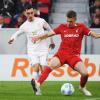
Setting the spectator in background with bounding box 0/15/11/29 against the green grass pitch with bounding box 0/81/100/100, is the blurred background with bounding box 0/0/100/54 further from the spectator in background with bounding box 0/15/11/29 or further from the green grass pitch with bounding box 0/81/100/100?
the green grass pitch with bounding box 0/81/100/100

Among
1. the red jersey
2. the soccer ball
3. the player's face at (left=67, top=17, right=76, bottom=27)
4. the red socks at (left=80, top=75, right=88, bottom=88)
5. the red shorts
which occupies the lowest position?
the soccer ball

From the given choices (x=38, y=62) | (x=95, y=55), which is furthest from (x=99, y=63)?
(x=38, y=62)

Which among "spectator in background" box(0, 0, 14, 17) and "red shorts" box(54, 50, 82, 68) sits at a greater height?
"red shorts" box(54, 50, 82, 68)

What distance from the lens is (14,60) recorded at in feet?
A: 70.9

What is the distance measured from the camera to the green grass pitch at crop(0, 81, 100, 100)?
15463 mm

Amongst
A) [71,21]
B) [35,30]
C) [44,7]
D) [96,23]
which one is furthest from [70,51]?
[44,7]

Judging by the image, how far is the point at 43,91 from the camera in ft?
57.2

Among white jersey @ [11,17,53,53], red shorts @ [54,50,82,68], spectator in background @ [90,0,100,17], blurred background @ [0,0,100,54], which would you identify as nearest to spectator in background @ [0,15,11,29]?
blurred background @ [0,0,100,54]

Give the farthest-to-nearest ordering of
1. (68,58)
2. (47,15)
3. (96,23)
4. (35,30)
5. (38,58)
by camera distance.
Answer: (47,15), (96,23), (38,58), (35,30), (68,58)

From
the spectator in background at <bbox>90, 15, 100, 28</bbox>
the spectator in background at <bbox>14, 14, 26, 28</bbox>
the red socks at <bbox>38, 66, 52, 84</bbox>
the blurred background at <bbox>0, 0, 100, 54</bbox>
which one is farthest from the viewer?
the spectator in background at <bbox>14, 14, 26, 28</bbox>

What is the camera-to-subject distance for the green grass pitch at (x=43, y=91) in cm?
1546

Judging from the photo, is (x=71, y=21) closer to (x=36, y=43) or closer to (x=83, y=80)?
(x=83, y=80)

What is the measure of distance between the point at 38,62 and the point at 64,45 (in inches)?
78.6

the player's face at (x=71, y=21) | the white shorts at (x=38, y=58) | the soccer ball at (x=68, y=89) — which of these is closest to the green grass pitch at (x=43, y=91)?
the soccer ball at (x=68, y=89)
